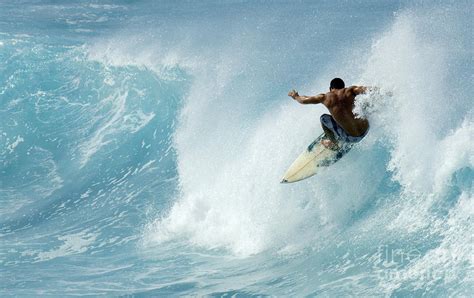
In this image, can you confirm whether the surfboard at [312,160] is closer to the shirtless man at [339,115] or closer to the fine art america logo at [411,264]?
the shirtless man at [339,115]

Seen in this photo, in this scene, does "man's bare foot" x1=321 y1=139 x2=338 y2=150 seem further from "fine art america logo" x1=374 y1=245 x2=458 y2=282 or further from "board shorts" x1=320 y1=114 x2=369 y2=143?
"fine art america logo" x1=374 y1=245 x2=458 y2=282

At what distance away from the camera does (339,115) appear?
984 cm

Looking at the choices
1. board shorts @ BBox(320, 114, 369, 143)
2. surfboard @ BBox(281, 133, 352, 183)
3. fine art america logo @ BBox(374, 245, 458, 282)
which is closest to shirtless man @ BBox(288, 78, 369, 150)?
board shorts @ BBox(320, 114, 369, 143)

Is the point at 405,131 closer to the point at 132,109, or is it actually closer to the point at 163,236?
the point at 163,236

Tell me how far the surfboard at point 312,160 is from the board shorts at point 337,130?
35 centimetres

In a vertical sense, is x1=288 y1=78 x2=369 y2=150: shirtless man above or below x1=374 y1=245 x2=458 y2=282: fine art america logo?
above

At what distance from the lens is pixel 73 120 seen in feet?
62.6

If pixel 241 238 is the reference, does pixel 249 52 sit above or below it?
above

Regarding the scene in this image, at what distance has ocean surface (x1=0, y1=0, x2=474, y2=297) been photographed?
389 inches

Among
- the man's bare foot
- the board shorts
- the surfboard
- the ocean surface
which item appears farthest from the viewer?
the surfboard

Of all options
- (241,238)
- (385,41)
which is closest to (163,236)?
(241,238)

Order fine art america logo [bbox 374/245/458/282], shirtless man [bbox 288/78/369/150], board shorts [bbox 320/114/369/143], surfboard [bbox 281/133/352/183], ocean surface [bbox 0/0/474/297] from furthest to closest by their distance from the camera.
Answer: surfboard [bbox 281/133/352/183] < board shorts [bbox 320/114/369/143] < ocean surface [bbox 0/0/474/297] < shirtless man [bbox 288/78/369/150] < fine art america logo [bbox 374/245/458/282]

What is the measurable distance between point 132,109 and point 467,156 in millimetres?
10864

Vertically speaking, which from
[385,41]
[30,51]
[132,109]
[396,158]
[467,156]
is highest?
[30,51]
